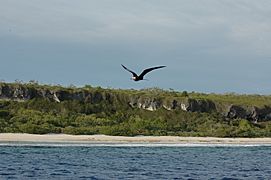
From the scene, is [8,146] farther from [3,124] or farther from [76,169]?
[76,169]

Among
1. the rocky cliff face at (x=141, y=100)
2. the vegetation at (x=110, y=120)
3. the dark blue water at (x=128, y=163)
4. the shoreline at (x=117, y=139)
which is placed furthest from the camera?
the rocky cliff face at (x=141, y=100)

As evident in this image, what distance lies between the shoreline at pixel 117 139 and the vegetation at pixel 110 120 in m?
2.30

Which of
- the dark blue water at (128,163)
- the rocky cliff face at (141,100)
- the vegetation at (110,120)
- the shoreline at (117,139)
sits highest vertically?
the rocky cliff face at (141,100)

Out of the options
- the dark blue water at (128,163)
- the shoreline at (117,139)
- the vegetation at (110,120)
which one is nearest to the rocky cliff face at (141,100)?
the vegetation at (110,120)

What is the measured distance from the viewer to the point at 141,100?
70.6m

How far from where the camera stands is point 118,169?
96.0ft

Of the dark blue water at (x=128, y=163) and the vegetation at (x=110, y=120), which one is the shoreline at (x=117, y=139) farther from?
the dark blue water at (x=128, y=163)

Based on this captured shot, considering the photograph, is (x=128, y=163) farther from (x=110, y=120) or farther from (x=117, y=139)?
(x=110, y=120)

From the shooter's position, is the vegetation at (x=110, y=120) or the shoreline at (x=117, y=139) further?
the vegetation at (x=110, y=120)

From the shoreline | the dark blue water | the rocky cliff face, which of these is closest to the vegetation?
the rocky cliff face

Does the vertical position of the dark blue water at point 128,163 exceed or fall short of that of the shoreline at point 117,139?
it falls short

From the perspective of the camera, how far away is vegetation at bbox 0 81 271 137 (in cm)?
5597

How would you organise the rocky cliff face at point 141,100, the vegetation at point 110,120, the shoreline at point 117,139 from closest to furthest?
1. the shoreline at point 117,139
2. the vegetation at point 110,120
3. the rocky cliff face at point 141,100

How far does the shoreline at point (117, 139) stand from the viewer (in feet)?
161
